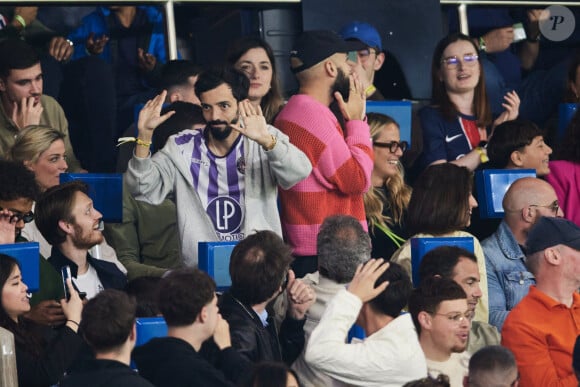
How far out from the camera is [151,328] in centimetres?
679

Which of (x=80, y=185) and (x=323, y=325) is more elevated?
(x=80, y=185)

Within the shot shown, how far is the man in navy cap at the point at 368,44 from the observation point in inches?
374

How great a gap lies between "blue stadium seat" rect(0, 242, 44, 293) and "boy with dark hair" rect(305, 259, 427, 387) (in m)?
1.25

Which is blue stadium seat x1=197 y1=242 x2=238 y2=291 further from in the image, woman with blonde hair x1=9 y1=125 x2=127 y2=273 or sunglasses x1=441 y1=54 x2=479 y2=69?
sunglasses x1=441 y1=54 x2=479 y2=69

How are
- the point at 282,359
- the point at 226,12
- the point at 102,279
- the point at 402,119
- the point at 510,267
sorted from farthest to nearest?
the point at 226,12
the point at 402,119
the point at 510,267
the point at 102,279
the point at 282,359

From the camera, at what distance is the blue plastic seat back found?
22.9ft

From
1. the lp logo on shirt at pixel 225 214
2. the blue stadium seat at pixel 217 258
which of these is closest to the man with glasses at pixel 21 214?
the blue stadium seat at pixel 217 258

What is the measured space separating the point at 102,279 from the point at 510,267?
203 centimetres

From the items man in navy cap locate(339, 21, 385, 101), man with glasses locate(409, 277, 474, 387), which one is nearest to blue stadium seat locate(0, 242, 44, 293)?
man with glasses locate(409, 277, 474, 387)

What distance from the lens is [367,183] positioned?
314 inches

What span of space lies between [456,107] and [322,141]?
1763 mm

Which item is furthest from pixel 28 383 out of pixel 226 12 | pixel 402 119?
pixel 226 12

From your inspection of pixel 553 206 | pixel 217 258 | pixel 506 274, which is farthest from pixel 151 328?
pixel 553 206

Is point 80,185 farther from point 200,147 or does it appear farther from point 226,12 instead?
point 226,12
